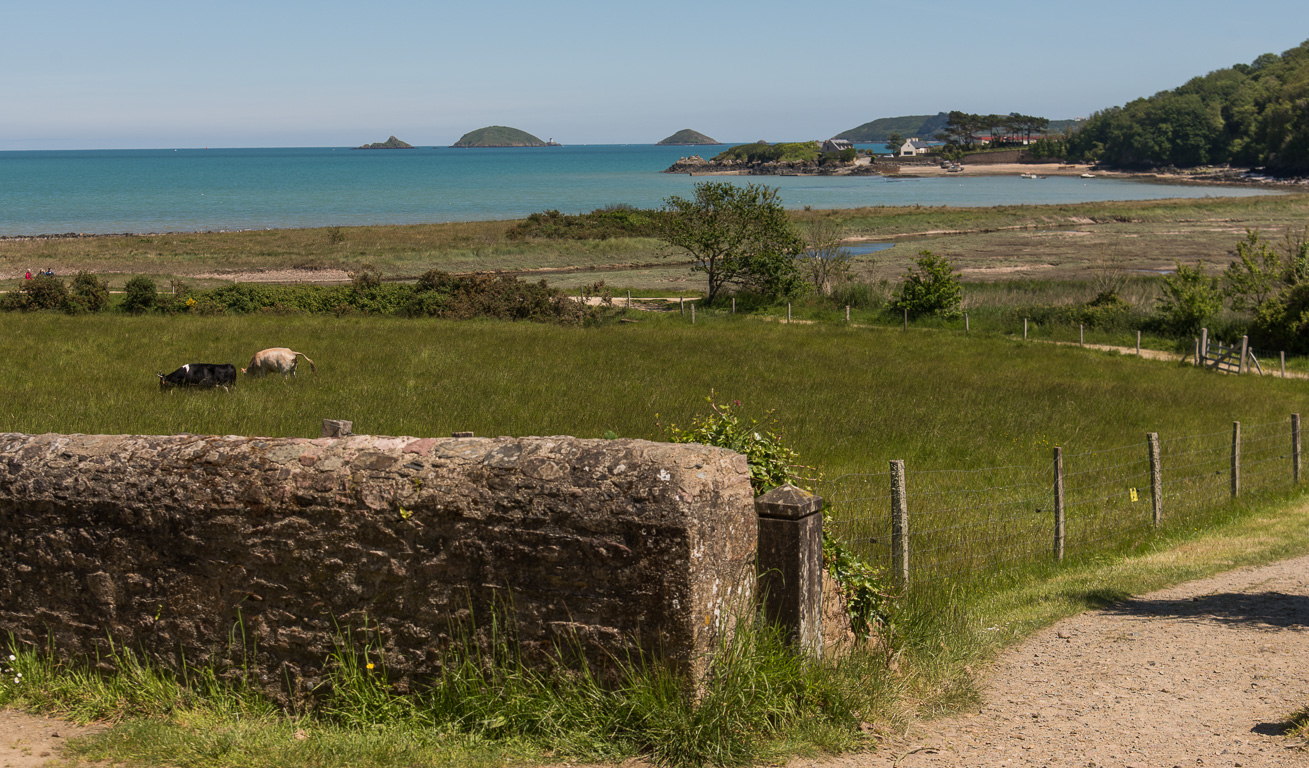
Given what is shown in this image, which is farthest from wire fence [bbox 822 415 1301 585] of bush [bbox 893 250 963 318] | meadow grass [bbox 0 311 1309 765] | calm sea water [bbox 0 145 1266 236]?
calm sea water [bbox 0 145 1266 236]

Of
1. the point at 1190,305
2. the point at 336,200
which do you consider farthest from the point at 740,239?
the point at 336,200

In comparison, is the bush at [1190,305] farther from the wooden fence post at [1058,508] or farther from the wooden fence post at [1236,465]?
the wooden fence post at [1058,508]

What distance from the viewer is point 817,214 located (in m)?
105

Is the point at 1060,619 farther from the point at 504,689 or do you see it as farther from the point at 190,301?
the point at 190,301

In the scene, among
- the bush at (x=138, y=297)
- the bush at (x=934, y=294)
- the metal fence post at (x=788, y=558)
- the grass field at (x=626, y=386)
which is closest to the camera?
the metal fence post at (x=788, y=558)

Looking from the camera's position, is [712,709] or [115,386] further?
[115,386]

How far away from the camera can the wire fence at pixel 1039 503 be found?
10.7 metres

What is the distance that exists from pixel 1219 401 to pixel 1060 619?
737 inches

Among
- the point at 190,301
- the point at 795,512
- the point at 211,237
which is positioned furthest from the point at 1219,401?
the point at 211,237

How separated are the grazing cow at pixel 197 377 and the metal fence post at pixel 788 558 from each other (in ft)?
58.7

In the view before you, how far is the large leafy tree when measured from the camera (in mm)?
46875

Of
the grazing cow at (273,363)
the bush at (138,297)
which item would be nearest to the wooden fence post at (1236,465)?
the grazing cow at (273,363)

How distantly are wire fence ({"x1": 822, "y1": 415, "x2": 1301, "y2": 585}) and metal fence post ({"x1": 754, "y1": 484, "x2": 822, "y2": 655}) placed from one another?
1.43 meters

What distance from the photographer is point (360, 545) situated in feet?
18.2
